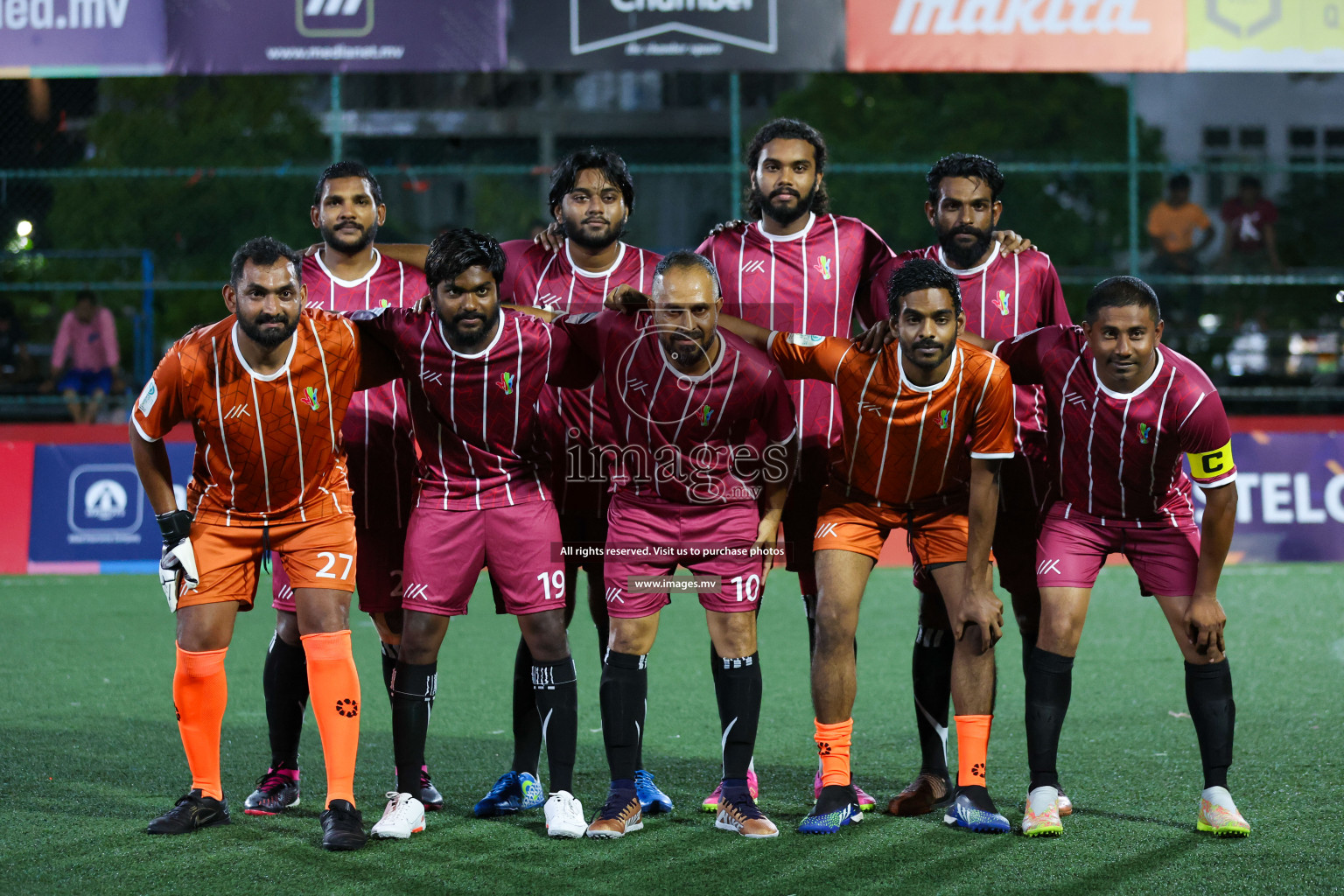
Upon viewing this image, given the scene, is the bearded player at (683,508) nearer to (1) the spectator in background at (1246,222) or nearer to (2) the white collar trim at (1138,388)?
(2) the white collar trim at (1138,388)

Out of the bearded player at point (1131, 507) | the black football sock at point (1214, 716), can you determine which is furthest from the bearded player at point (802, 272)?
the black football sock at point (1214, 716)

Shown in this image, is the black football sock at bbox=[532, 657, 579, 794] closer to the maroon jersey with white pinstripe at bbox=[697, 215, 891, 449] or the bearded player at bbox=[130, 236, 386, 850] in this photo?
the bearded player at bbox=[130, 236, 386, 850]

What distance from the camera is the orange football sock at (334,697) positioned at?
4566 mm

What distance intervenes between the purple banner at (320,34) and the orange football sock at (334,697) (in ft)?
26.5

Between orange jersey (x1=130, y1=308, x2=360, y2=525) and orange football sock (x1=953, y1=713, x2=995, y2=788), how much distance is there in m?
2.29

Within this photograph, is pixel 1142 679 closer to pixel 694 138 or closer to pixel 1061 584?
pixel 1061 584

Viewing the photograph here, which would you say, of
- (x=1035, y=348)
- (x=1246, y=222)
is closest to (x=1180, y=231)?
(x=1246, y=222)

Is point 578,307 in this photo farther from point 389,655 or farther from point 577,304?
point 389,655

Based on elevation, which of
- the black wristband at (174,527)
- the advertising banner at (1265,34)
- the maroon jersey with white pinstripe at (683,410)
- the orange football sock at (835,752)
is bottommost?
the orange football sock at (835,752)

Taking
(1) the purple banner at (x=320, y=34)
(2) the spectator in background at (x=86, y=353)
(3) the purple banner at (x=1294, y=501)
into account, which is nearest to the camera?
(3) the purple banner at (x=1294, y=501)

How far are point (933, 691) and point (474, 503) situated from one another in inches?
71.7

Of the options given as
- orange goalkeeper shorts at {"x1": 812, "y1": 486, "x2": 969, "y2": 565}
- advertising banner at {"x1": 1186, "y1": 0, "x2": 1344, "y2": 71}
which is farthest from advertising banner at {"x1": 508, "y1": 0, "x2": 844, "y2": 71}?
orange goalkeeper shorts at {"x1": 812, "y1": 486, "x2": 969, "y2": 565}

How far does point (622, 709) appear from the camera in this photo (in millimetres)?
4652

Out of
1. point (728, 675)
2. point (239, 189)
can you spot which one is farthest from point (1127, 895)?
point (239, 189)
